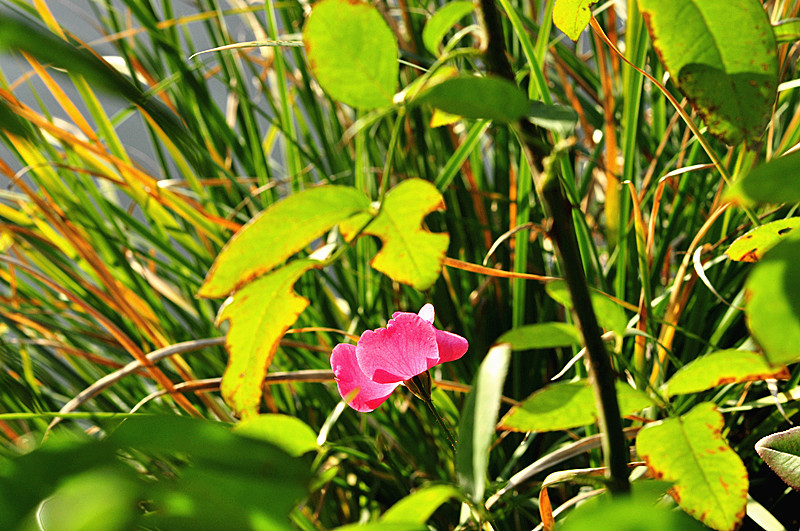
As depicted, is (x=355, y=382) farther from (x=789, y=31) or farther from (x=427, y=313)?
(x=789, y=31)

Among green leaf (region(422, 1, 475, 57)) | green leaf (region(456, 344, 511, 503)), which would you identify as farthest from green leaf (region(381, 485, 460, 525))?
green leaf (region(422, 1, 475, 57))

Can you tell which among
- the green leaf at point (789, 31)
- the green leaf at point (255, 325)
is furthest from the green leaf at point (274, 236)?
the green leaf at point (789, 31)

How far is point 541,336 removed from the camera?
0.16 m

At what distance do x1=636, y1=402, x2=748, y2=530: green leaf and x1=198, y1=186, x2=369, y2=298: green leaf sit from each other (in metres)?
0.10

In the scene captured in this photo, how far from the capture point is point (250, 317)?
0.46ft

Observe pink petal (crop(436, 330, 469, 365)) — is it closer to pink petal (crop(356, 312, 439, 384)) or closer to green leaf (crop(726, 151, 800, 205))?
pink petal (crop(356, 312, 439, 384))

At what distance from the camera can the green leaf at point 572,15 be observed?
15 cm

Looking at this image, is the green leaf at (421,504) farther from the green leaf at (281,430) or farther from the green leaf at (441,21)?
the green leaf at (441,21)

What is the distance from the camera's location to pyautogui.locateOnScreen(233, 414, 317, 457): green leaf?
10 cm

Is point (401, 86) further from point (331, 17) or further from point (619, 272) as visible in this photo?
point (331, 17)

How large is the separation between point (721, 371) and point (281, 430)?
12cm

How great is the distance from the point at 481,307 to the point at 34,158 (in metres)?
0.34

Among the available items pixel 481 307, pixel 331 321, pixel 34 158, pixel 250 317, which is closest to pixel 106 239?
pixel 34 158

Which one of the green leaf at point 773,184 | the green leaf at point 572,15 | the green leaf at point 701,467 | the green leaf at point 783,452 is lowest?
the green leaf at point 783,452
